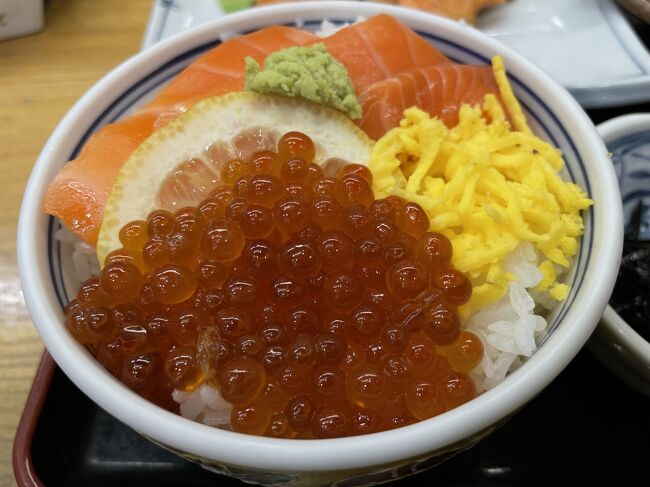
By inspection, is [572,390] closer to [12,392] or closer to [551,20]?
[12,392]

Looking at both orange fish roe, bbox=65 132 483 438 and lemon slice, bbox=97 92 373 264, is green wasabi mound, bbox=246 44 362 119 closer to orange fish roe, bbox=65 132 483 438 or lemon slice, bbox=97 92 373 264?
lemon slice, bbox=97 92 373 264

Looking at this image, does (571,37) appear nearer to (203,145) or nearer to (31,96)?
(203,145)

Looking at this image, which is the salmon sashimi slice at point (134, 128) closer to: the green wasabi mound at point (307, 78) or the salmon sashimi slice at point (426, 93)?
the green wasabi mound at point (307, 78)

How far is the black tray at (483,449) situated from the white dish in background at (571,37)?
0.90 metres

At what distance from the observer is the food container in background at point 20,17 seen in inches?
76.0

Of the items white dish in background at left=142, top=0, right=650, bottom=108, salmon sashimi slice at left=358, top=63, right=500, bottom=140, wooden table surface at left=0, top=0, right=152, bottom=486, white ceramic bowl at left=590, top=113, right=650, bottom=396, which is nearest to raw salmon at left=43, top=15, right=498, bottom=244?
salmon sashimi slice at left=358, top=63, right=500, bottom=140

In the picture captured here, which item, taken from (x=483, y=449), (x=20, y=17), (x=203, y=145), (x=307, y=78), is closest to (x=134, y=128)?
(x=203, y=145)

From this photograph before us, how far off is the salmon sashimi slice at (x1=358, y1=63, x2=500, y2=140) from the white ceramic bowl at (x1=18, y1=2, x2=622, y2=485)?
7cm

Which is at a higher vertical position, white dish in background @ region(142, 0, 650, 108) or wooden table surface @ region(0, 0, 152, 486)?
white dish in background @ region(142, 0, 650, 108)

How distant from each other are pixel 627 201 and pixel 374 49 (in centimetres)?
69

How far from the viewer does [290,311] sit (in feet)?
2.70

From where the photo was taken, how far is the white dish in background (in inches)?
65.6

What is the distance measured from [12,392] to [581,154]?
1.15 metres

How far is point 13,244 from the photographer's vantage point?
1.46m
